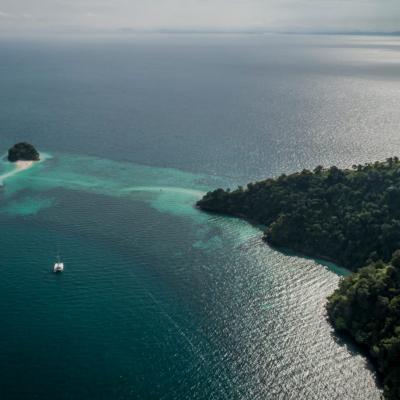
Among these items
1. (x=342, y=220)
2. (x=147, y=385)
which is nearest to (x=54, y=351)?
(x=147, y=385)

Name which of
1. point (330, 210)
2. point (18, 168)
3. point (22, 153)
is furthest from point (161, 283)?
point (22, 153)

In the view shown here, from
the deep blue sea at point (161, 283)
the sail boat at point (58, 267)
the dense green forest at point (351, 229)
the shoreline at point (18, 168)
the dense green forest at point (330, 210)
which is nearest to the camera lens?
the deep blue sea at point (161, 283)

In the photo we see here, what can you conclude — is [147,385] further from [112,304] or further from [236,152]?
[236,152]

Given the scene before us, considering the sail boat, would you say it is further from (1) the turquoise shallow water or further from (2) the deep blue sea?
(1) the turquoise shallow water

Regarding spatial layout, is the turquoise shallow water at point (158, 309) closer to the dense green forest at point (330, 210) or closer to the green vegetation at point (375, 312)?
the green vegetation at point (375, 312)

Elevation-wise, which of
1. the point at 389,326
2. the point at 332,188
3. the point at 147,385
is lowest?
the point at 147,385

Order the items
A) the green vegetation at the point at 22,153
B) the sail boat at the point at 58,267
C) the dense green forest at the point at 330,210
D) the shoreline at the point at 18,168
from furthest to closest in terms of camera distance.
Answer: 1. the green vegetation at the point at 22,153
2. the shoreline at the point at 18,168
3. the dense green forest at the point at 330,210
4. the sail boat at the point at 58,267

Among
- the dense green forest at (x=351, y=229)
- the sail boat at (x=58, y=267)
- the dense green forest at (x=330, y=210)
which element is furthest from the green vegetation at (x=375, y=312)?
the sail boat at (x=58, y=267)
